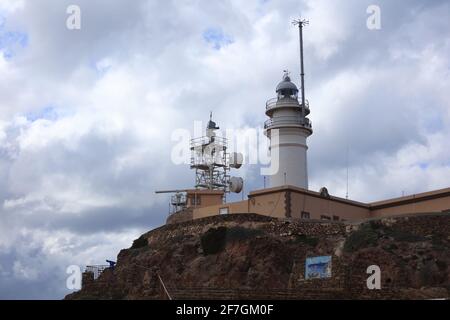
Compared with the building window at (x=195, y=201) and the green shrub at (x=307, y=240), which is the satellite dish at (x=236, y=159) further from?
the green shrub at (x=307, y=240)

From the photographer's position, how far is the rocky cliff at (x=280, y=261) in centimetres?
3238

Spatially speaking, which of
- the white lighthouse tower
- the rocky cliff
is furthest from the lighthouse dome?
the rocky cliff

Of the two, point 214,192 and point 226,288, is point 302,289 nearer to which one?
point 226,288

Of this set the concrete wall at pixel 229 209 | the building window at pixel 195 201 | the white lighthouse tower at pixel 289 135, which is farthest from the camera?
the building window at pixel 195 201

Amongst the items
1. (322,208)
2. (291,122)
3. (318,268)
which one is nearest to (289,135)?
(291,122)

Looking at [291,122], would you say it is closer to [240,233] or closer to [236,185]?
[236,185]

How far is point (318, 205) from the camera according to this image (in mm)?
43531

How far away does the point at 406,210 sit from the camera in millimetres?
44375

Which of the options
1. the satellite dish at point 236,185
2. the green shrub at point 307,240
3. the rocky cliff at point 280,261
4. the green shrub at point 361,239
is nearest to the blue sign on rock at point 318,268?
the rocky cliff at point 280,261

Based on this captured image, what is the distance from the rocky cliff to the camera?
3238 cm

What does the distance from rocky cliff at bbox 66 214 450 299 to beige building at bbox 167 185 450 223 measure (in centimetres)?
242

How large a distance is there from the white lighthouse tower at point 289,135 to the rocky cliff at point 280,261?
10.5 meters

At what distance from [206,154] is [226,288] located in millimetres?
29482
